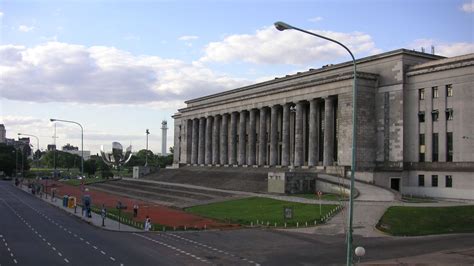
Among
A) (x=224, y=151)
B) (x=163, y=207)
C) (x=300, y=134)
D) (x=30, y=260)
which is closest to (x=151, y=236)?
(x=30, y=260)

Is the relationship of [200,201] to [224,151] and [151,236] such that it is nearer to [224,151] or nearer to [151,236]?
[151,236]

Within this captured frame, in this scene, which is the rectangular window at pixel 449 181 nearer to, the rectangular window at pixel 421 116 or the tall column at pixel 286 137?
the rectangular window at pixel 421 116

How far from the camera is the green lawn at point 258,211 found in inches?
2039

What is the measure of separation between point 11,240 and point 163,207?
3252 centimetres

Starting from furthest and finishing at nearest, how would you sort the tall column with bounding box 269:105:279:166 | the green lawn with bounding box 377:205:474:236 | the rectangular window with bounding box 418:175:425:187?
the tall column with bounding box 269:105:279:166
the rectangular window with bounding box 418:175:425:187
the green lawn with bounding box 377:205:474:236

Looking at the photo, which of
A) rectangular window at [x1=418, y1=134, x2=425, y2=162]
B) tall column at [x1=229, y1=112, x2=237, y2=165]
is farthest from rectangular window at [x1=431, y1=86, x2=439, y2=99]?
tall column at [x1=229, y1=112, x2=237, y2=165]

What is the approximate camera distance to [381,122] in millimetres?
78688

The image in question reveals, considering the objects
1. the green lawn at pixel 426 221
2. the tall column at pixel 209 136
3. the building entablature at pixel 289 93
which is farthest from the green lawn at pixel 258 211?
the tall column at pixel 209 136

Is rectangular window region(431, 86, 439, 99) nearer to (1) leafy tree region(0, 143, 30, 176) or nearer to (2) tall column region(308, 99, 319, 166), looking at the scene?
(2) tall column region(308, 99, 319, 166)

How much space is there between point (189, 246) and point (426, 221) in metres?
22.8

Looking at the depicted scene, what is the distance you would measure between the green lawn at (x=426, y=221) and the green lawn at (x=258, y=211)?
268 inches

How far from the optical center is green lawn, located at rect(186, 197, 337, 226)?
51.8 m

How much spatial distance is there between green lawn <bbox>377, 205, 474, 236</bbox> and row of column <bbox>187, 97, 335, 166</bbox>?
102 feet

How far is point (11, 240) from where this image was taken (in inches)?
1554
